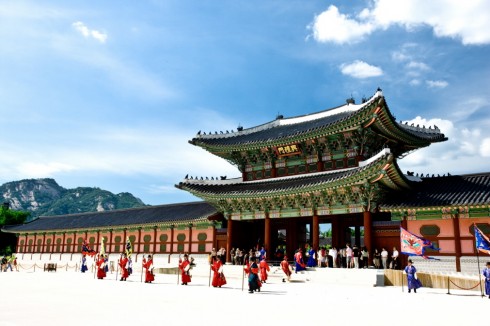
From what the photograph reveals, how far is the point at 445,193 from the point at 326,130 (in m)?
7.79

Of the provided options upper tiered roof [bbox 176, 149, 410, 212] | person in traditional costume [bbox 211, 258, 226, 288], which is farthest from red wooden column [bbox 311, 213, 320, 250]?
person in traditional costume [bbox 211, 258, 226, 288]

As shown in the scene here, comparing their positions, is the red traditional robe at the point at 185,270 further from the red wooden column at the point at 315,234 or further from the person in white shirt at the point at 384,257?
the person in white shirt at the point at 384,257

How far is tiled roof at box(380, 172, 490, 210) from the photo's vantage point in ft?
75.0

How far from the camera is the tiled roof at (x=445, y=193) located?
2286 centimetres

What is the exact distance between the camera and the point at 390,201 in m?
25.0

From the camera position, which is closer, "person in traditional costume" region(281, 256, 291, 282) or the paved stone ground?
the paved stone ground

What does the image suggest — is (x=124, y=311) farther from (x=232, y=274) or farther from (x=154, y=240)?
(x=154, y=240)

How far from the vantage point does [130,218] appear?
142 ft

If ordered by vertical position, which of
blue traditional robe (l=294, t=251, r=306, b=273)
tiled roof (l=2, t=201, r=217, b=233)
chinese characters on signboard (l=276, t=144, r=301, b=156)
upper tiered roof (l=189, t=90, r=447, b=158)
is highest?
upper tiered roof (l=189, t=90, r=447, b=158)

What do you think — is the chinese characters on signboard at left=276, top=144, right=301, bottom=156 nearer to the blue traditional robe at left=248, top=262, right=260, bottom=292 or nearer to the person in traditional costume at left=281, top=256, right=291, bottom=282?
the person in traditional costume at left=281, top=256, right=291, bottom=282

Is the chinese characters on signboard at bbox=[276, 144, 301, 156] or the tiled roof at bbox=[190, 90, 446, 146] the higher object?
the tiled roof at bbox=[190, 90, 446, 146]

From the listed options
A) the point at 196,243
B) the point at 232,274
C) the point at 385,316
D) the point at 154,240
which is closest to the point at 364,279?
the point at 232,274

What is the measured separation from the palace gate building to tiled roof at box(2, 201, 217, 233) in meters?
0.24

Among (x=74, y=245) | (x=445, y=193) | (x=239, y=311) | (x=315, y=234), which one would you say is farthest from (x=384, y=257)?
(x=74, y=245)
